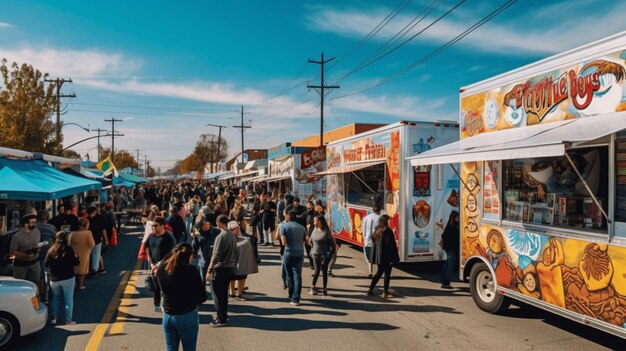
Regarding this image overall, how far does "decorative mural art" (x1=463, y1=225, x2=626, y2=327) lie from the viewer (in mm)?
4895

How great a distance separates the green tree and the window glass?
2388 centimetres

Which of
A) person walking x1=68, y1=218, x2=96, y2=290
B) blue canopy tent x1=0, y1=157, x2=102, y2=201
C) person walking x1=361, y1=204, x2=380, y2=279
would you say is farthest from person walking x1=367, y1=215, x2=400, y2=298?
blue canopy tent x1=0, y1=157, x2=102, y2=201

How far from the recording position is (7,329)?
5.52 metres

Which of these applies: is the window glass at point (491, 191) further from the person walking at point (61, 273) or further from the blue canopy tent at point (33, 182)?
the blue canopy tent at point (33, 182)

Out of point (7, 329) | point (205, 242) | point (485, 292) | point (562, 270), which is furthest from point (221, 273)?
point (562, 270)

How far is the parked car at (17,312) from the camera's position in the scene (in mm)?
5488

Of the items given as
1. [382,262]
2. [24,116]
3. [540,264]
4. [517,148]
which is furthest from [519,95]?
[24,116]

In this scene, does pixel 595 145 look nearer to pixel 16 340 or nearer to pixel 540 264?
pixel 540 264

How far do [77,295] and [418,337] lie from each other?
621 cm

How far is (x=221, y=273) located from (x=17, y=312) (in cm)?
258

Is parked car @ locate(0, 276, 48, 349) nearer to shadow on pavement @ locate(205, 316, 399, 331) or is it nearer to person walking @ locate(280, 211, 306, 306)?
shadow on pavement @ locate(205, 316, 399, 331)

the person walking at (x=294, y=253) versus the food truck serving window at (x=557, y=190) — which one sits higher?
the food truck serving window at (x=557, y=190)

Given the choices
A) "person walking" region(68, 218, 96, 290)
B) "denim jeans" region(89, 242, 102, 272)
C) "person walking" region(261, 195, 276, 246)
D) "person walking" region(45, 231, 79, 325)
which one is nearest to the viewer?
"person walking" region(45, 231, 79, 325)

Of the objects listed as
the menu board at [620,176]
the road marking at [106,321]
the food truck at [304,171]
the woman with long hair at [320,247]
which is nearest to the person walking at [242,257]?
the woman with long hair at [320,247]
